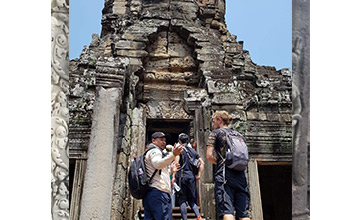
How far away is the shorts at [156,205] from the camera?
4.46 meters

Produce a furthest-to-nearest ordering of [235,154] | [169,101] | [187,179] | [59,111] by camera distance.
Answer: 1. [169,101]
2. [187,179]
3. [235,154]
4. [59,111]

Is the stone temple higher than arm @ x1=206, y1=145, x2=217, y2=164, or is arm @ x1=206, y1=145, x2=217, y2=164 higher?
the stone temple

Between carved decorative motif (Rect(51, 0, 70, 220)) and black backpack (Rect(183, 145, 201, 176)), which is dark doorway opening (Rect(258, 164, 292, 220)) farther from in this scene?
carved decorative motif (Rect(51, 0, 70, 220))

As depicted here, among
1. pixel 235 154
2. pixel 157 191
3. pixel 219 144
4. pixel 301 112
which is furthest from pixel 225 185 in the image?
pixel 301 112

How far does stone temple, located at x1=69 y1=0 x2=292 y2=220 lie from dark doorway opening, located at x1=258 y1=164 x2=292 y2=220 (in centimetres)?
3

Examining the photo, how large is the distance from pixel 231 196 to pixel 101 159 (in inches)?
90.5

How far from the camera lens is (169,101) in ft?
32.3

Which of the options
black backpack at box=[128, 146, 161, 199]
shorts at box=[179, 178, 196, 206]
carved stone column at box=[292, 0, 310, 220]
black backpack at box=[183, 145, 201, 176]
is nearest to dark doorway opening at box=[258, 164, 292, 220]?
black backpack at box=[183, 145, 201, 176]

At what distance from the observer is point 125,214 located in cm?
705

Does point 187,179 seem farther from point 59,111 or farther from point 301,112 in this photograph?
point 59,111

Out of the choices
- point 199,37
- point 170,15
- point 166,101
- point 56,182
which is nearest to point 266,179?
point 166,101

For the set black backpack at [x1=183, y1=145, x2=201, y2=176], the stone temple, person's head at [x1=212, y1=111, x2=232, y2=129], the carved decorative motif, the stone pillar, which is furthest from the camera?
the stone temple

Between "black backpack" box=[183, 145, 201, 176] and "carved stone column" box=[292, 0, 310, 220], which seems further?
"black backpack" box=[183, 145, 201, 176]

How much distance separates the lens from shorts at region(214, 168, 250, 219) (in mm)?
4402
